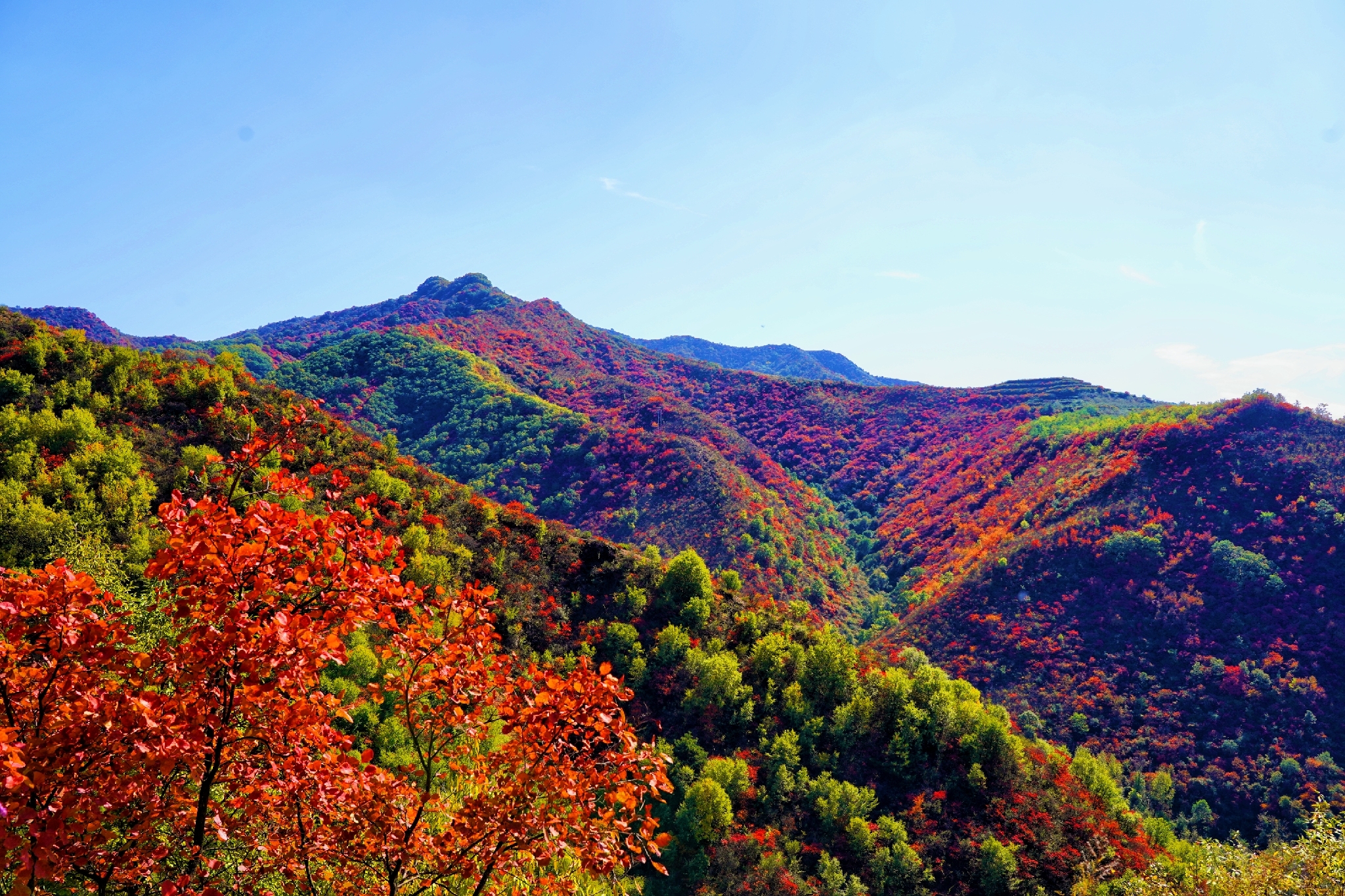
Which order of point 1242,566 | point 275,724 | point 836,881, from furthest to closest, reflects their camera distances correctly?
point 1242,566 → point 836,881 → point 275,724

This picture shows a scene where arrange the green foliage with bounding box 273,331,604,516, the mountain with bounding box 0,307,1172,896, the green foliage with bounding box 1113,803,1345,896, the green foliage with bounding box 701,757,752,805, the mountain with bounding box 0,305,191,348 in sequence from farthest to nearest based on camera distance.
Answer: the mountain with bounding box 0,305,191,348
the green foliage with bounding box 273,331,604,516
the green foliage with bounding box 701,757,752,805
the mountain with bounding box 0,307,1172,896
the green foliage with bounding box 1113,803,1345,896

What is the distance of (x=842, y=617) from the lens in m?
61.9

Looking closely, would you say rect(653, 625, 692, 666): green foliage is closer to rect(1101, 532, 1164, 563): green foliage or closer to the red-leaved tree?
the red-leaved tree

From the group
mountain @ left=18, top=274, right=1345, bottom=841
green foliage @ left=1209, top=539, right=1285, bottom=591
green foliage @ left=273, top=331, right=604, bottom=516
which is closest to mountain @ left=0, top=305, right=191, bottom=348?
mountain @ left=18, top=274, right=1345, bottom=841

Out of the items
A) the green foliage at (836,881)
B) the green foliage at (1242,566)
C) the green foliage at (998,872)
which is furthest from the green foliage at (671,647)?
the green foliage at (1242,566)

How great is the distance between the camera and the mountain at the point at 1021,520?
139 feet

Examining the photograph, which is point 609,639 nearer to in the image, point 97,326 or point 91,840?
point 91,840

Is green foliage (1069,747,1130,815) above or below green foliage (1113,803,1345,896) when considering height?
below

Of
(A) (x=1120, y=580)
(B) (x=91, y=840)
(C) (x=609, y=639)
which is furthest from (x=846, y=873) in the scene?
(A) (x=1120, y=580)

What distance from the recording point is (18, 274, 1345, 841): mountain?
42438 millimetres

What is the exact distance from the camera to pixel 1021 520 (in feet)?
221

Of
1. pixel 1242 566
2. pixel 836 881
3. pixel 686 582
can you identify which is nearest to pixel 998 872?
pixel 836 881

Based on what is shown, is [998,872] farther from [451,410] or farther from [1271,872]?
Result: [451,410]

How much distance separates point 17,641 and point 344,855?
9.24 ft
